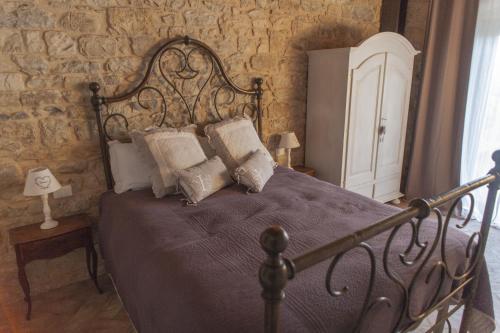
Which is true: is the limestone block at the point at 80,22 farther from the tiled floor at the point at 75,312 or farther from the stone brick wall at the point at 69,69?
the tiled floor at the point at 75,312

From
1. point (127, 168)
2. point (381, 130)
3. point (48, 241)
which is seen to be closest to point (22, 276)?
point (48, 241)

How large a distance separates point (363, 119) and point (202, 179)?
1.75 metres

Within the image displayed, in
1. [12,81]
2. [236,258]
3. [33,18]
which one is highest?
[33,18]

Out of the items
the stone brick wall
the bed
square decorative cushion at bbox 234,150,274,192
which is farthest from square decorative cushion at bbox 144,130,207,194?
the stone brick wall

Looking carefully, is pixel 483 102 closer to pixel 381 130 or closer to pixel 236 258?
pixel 381 130

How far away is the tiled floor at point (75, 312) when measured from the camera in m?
1.90

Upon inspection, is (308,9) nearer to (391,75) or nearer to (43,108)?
(391,75)

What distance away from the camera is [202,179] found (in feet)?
6.52

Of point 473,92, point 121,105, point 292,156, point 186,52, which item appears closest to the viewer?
point 121,105

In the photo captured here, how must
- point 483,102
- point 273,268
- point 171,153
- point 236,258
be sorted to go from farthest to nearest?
point 483,102, point 171,153, point 236,258, point 273,268

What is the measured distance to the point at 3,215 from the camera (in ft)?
6.65

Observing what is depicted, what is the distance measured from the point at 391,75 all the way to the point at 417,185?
53.3 inches

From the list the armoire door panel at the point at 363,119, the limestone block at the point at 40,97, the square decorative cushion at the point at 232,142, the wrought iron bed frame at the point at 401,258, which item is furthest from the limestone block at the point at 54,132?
the armoire door panel at the point at 363,119

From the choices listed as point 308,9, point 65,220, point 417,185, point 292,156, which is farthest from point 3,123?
point 417,185
